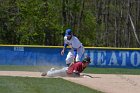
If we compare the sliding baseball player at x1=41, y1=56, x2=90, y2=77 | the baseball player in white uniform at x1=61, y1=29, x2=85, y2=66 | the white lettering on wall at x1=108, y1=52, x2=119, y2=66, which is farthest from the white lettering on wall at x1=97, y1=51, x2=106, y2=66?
the sliding baseball player at x1=41, y1=56, x2=90, y2=77

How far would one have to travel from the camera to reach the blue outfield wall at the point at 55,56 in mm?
27969

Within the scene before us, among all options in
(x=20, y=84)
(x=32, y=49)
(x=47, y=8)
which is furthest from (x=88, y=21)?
(x=20, y=84)

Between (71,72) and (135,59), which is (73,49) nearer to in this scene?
(71,72)

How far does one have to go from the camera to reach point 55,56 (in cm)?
2823

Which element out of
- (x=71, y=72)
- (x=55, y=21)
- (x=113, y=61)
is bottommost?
(x=113, y=61)

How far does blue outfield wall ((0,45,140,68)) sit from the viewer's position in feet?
91.8

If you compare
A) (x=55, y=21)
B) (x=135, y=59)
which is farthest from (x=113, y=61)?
(x=55, y=21)

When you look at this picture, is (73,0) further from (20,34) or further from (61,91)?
(61,91)

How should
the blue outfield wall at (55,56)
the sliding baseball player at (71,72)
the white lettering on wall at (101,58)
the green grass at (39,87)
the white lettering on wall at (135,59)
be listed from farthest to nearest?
1. the white lettering on wall at (135,59)
2. the white lettering on wall at (101,58)
3. the blue outfield wall at (55,56)
4. the sliding baseball player at (71,72)
5. the green grass at (39,87)

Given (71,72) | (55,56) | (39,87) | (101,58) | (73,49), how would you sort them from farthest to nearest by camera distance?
(101,58) < (55,56) < (73,49) < (71,72) < (39,87)

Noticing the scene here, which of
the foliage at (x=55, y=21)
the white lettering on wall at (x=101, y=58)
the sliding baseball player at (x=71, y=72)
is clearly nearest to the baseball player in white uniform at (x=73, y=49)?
the sliding baseball player at (x=71, y=72)

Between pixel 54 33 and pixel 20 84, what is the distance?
1376 inches

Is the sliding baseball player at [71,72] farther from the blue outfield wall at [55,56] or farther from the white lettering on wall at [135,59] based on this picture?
the white lettering on wall at [135,59]

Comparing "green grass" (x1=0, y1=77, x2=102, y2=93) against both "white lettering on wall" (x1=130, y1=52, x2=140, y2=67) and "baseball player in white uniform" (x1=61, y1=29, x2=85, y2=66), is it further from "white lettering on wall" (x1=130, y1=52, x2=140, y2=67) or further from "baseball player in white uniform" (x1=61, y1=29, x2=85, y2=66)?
"white lettering on wall" (x1=130, y1=52, x2=140, y2=67)
